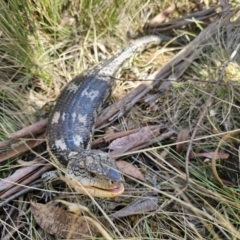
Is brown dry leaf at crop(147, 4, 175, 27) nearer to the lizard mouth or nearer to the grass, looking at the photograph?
the grass

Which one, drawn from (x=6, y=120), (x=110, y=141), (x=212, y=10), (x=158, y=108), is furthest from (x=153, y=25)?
(x=6, y=120)

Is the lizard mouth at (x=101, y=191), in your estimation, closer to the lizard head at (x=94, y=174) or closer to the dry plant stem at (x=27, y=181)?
the lizard head at (x=94, y=174)

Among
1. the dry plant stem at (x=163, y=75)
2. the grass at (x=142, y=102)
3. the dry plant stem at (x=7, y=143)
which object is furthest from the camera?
the dry plant stem at (x=163, y=75)

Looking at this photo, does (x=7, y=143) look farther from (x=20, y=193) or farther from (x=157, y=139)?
(x=157, y=139)

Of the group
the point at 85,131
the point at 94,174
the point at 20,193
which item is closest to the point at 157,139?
the point at 85,131

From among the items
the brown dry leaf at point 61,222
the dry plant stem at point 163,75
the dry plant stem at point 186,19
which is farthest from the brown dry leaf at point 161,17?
the brown dry leaf at point 61,222

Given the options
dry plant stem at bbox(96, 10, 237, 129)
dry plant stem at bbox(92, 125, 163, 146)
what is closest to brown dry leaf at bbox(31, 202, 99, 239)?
dry plant stem at bbox(92, 125, 163, 146)
